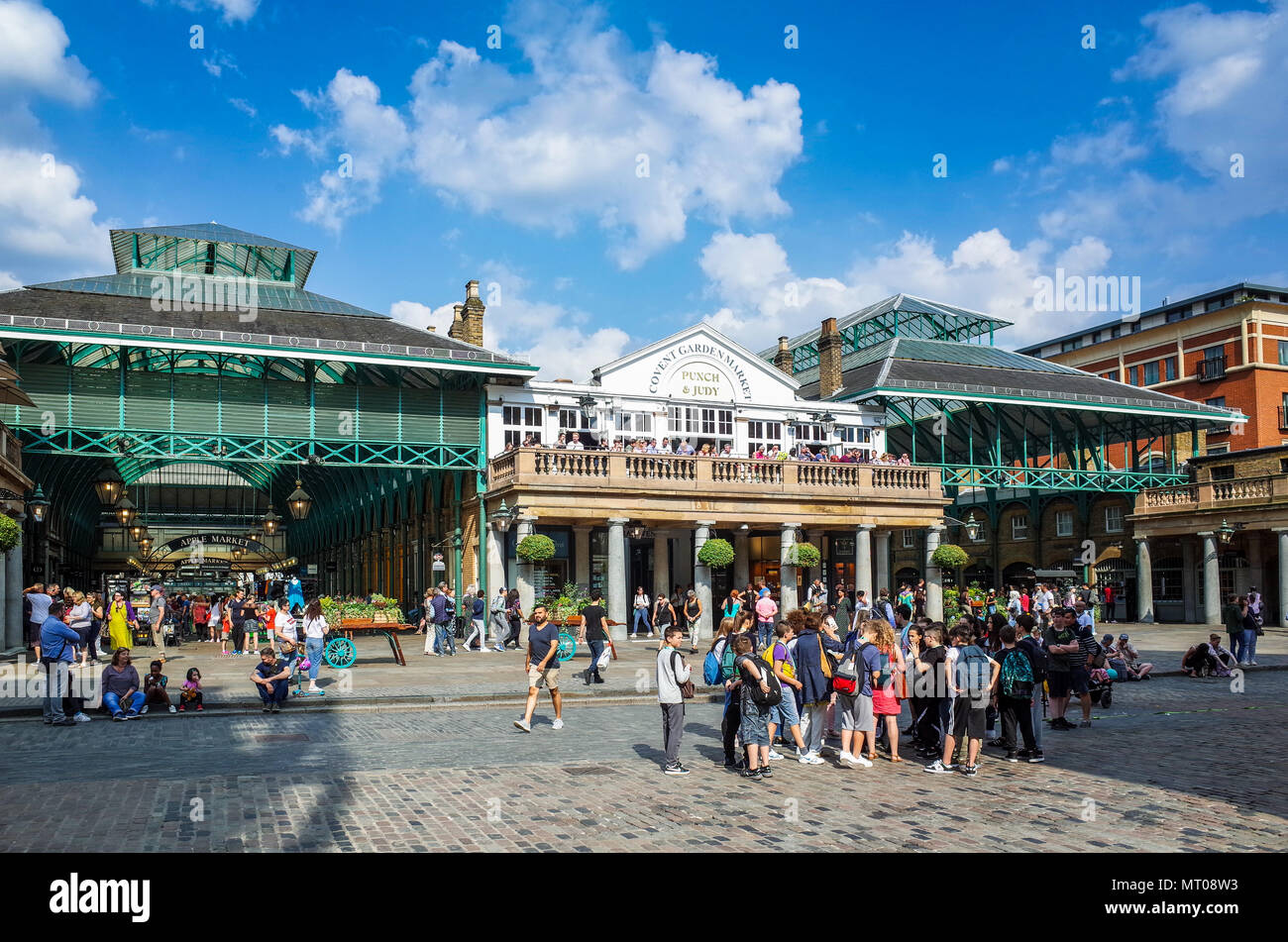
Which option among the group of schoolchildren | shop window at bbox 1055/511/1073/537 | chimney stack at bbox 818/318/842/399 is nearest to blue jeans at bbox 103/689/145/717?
the group of schoolchildren

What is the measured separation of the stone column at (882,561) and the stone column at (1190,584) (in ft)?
40.6

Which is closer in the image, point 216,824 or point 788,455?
point 216,824

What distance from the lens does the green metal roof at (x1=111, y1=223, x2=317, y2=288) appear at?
40.0m

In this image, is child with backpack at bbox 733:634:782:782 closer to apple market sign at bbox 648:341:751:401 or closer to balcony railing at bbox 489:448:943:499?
balcony railing at bbox 489:448:943:499

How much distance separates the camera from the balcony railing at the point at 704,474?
3281 centimetres

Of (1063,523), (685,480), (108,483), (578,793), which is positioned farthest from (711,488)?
(578,793)

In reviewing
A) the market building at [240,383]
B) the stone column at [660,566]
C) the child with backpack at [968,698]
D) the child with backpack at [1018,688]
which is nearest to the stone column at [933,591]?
the stone column at [660,566]

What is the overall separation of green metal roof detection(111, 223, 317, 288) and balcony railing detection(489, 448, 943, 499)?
14096 millimetres

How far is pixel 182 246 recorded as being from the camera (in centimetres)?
4081

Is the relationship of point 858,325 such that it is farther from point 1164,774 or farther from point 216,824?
point 216,824

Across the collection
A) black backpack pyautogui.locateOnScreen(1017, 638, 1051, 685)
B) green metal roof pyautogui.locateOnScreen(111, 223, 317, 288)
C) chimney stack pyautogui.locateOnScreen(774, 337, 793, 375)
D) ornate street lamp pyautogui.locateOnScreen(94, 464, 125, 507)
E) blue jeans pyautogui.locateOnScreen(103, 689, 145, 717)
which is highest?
green metal roof pyautogui.locateOnScreen(111, 223, 317, 288)
